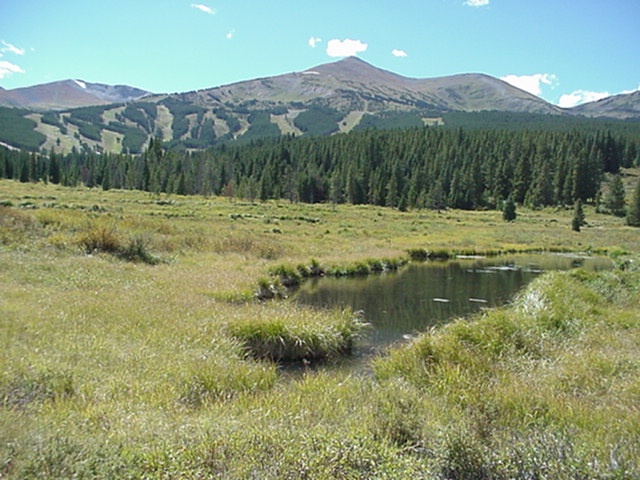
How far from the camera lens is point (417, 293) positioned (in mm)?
24344

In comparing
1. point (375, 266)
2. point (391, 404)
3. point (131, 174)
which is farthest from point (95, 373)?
point (131, 174)

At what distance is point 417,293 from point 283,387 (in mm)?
16008

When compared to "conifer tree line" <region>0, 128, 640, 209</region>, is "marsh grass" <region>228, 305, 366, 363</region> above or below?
below

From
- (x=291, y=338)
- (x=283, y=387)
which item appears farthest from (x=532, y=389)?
(x=291, y=338)

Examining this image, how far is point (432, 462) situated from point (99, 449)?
4.13m

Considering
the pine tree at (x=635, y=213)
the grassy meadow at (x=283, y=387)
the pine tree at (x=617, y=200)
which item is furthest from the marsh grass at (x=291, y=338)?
the pine tree at (x=617, y=200)

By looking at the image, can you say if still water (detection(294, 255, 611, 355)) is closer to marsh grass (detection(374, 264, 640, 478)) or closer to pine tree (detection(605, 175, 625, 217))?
marsh grass (detection(374, 264, 640, 478))

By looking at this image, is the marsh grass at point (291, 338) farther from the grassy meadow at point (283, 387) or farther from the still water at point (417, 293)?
the still water at point (417, 293)

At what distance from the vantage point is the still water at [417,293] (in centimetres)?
1806

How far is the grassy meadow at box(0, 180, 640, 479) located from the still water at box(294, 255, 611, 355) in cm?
269

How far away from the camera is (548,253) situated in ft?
166

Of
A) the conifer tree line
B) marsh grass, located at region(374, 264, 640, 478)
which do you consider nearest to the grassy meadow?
marsh grass, located at region(374, 264, 640, 478)

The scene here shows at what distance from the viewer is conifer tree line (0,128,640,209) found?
123375 millimetres

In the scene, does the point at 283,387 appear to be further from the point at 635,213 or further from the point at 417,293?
the point at 635,213
